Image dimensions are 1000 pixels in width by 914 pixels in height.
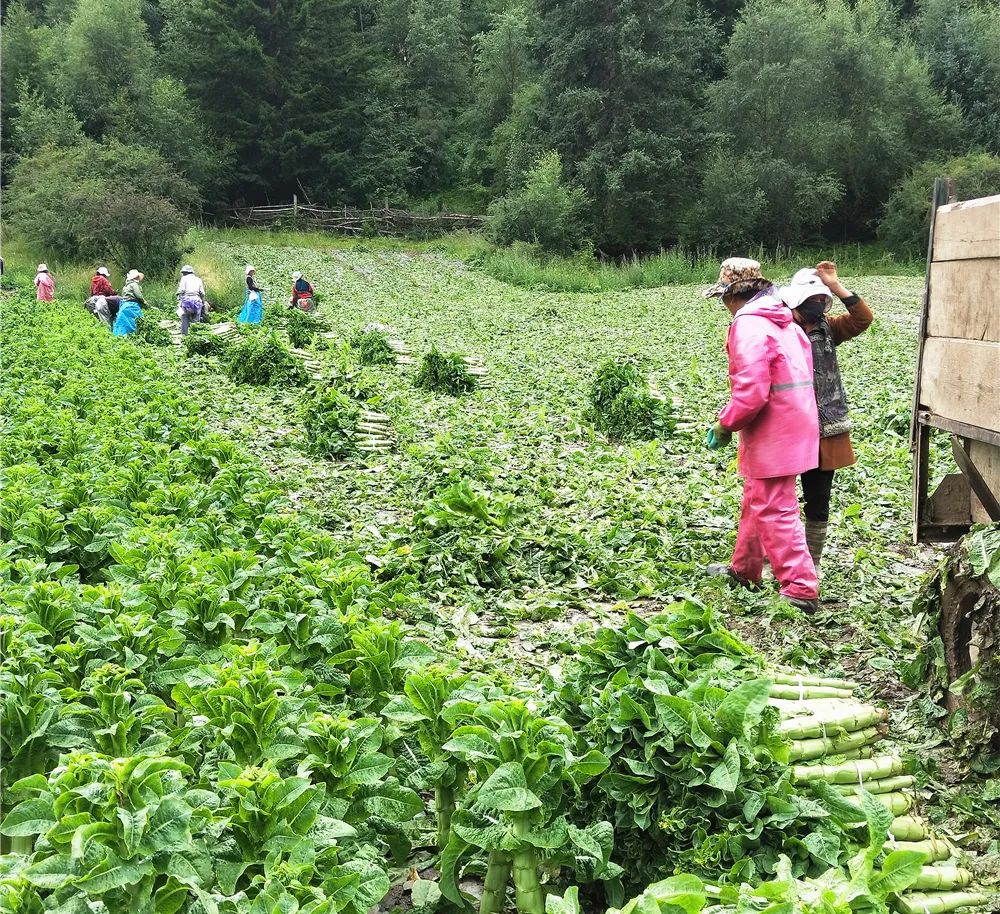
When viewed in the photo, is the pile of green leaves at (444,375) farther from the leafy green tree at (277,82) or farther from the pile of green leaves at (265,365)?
the leafy green tree at (277,82)

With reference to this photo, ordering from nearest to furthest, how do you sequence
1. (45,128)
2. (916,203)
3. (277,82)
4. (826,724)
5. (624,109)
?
(826,724), (45,128), (916,203), (624,109), (277,82)

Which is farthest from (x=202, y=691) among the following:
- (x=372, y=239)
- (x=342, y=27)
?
(x=342, y=27)

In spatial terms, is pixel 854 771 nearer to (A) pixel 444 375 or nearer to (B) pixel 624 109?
(A) pixel 444 375

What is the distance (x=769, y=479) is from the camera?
501cm

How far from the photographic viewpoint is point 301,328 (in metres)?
16.2

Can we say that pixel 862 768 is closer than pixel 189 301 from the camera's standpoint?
Yes

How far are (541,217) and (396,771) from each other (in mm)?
32899

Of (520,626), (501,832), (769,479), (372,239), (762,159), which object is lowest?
(520,626)

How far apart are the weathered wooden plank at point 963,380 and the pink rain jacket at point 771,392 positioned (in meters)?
0.91

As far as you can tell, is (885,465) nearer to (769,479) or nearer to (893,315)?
(769,479)

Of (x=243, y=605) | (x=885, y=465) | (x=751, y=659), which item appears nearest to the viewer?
(x=751, y=659)

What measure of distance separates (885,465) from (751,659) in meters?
5.09

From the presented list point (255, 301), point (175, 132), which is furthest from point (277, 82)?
point (255, 301)

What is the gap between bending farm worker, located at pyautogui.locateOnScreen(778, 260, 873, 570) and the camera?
517cm
